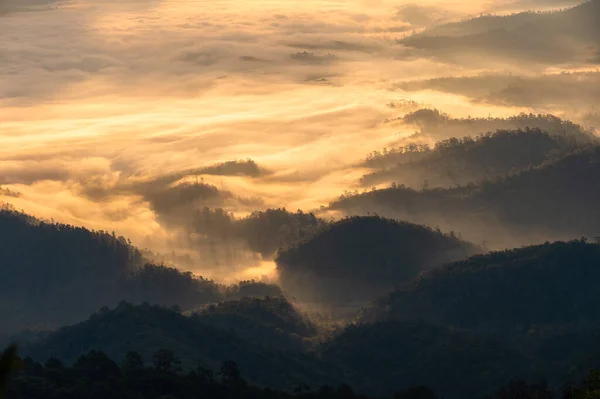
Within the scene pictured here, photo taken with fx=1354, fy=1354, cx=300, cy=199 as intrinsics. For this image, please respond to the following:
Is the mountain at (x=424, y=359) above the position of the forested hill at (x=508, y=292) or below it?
below

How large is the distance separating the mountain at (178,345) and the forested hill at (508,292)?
27.2 m

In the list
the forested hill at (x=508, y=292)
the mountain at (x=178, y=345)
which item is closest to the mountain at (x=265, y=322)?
the mountain at (x=178, y=345)

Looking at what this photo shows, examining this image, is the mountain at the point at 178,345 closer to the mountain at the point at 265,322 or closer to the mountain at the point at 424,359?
the mountain at the point at 424,359

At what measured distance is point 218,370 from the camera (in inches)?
5266

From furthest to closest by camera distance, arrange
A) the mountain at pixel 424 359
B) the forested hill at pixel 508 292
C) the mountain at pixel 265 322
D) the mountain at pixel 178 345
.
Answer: the forested hill at pixel 508 292 → the mountain at pixel 265 322 → the mountain at pixel 178 345 → the mountain at pixel 424 359

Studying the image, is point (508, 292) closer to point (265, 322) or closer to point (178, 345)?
point (265, 322)

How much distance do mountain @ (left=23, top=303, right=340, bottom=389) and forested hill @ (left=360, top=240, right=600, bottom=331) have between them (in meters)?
27.2

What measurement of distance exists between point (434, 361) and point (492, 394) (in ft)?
42.7

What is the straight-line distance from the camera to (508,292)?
168875 millimetres

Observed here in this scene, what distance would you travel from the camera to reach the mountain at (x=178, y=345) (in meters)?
137

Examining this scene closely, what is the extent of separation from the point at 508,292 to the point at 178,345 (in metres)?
48.9

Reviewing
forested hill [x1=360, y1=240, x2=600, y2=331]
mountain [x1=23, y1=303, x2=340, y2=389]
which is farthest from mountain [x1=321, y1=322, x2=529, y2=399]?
forested hill [x1=360, y1=240, x2=600, y2=331]

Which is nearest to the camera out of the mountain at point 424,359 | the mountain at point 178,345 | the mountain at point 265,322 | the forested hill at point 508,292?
the mountain at point 424,359

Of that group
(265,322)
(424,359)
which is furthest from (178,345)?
(265,322)
